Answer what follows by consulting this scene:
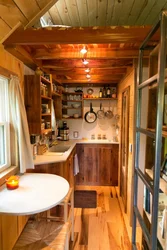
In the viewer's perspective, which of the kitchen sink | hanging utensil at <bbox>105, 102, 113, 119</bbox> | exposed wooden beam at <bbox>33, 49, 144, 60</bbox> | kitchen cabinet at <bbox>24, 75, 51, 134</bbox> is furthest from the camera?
hanging utensil at <bbox>105, 102, 113, 119</bbox>

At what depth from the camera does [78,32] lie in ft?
5.50

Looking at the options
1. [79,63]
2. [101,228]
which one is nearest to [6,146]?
[79,63]

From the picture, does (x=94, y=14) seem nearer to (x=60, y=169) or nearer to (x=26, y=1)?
(x=26, y=1)

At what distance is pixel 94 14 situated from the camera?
8.06ft

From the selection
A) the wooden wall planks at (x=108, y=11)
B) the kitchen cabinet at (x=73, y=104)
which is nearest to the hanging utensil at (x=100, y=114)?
the kitchen cabinet at (x=73, y=104)

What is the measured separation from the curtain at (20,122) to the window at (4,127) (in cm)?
7

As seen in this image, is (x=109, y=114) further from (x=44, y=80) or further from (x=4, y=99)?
(x=4, y=99)

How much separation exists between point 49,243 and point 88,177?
2.60 meters

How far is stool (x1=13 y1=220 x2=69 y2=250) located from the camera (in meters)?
1.51

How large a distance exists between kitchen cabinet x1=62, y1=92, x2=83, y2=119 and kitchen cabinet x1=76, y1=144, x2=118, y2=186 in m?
0.83

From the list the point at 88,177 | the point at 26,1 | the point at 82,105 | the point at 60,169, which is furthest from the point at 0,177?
the point at 82,105

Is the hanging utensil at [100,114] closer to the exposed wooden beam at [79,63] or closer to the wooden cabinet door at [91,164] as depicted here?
the wooden cabinet door at [91,164]

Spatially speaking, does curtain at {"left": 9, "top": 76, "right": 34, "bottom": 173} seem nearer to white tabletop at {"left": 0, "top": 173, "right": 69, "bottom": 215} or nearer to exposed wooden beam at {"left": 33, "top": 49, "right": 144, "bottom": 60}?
white tabletop at {"left": 0, "top": 173, "right": 69, "bottom": 215}

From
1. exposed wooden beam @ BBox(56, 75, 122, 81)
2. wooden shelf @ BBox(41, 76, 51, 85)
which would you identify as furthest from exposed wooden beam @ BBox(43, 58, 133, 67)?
exposed wooden beam @ BBox(56, 75, 122, 81)
